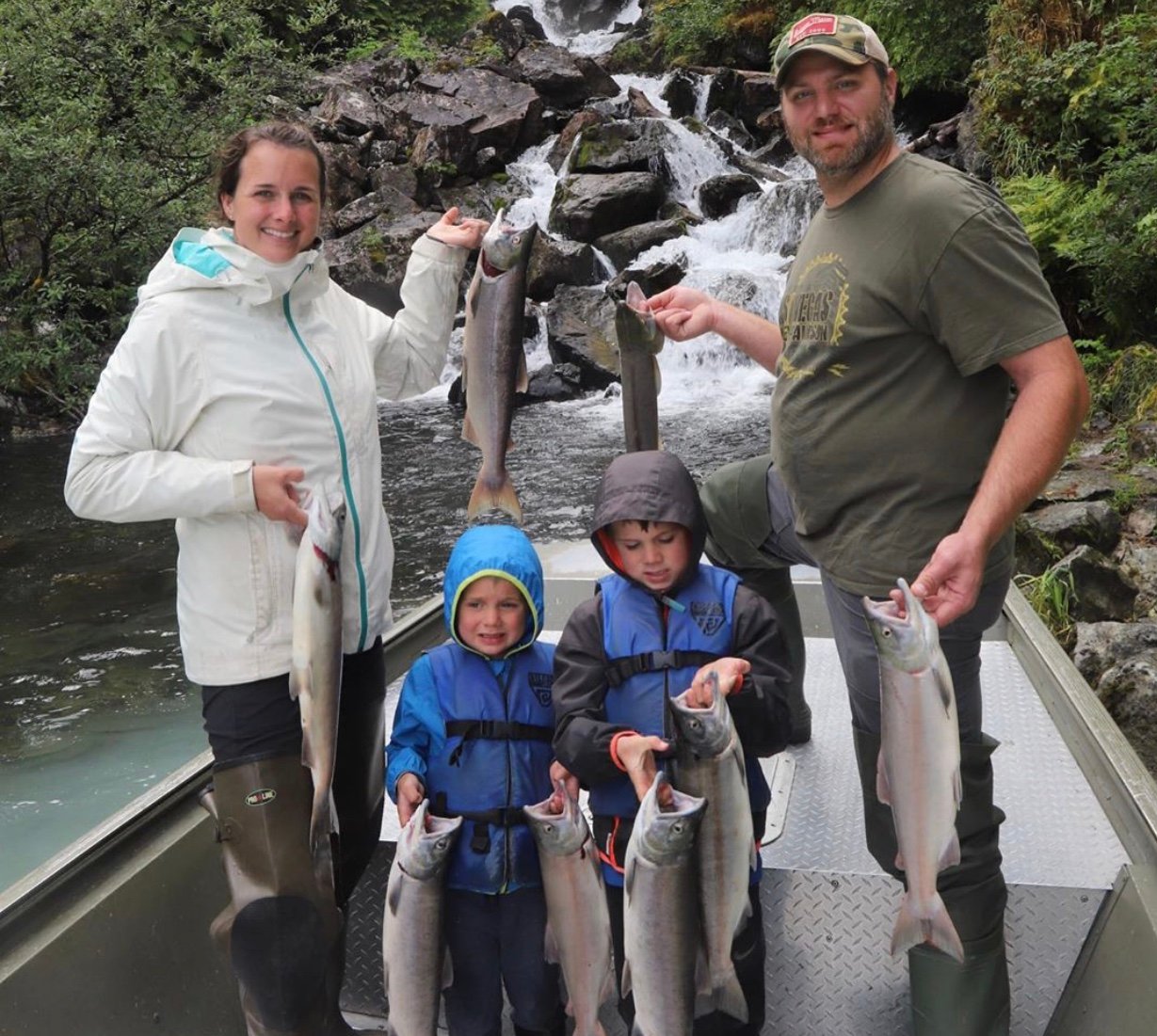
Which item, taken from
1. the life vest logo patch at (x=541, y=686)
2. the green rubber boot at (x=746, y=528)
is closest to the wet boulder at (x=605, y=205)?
the green rubber boot at (x=746, y=528)

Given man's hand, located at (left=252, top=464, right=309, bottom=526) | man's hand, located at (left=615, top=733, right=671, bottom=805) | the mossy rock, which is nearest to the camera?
man's hand, located at (left=615, top=733, right=671, bottom=805)

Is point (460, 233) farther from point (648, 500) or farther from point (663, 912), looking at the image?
point (663, 912)

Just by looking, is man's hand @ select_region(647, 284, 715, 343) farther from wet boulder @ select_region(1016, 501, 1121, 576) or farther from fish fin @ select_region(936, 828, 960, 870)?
wet boulder @ select_region(1016, 501, 1121, 576)

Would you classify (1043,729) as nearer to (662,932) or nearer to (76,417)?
(662,932)

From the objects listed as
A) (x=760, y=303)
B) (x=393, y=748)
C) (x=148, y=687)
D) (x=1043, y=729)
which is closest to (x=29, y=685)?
(x=148, y=687)

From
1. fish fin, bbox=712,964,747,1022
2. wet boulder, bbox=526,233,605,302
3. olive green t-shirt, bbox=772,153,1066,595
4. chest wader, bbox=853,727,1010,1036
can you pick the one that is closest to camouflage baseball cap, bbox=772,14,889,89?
olive green t-shirt, bbox=772,153,1066,595

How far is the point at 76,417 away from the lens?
15805 millimetres

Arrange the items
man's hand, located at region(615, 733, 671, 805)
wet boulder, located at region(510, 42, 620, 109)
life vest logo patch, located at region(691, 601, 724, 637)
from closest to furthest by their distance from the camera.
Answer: man's hand, located at region(615, 733, 671, 805)
life vest logo patch, located at region(691, 601, 724, 637)
wet boulder, located at region(510, 42, 620, 109)

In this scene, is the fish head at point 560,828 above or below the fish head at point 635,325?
below

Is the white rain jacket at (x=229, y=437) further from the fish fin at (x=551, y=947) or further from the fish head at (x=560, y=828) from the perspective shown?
the fish fin at (x=551, y=947)

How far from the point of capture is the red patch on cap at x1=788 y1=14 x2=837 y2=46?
2.55 meters

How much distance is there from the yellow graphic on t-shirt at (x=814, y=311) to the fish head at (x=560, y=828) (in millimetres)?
1211

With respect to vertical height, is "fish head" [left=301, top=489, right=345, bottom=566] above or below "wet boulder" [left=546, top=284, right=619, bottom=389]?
above

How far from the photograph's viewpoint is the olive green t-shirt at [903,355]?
2.30 meters
